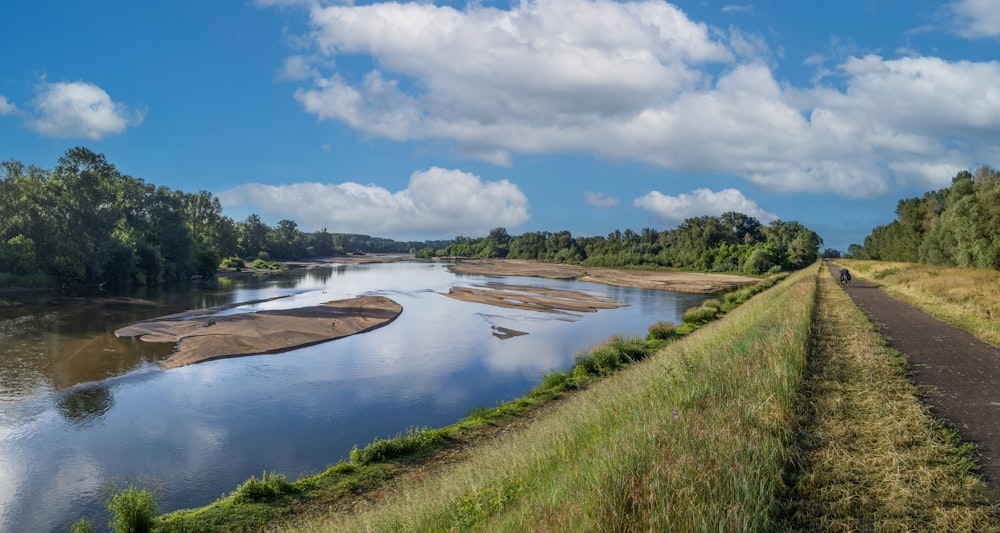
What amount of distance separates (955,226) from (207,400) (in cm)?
6589

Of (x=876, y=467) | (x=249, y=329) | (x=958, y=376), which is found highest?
(x=958, y=376)

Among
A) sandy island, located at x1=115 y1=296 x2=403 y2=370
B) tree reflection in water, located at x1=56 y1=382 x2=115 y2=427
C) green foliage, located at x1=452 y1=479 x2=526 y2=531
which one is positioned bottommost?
tree reflection in water, located at x1=56 y1=382 x2=115 y2=427

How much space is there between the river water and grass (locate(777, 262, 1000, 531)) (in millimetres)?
11516

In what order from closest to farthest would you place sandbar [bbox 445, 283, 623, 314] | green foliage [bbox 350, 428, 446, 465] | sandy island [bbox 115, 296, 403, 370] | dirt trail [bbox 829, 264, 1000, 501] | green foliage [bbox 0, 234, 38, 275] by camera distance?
dirt trail [bbox 829, 264, 1000, 501]
green foliage [bbox 350, 428, 446, 465]
sandy island [bbox 115, 296, 403, 370]
sandbar [bbox 445, 283, 623, 314]
green foliage [bbox 0, 234, 38, 275]

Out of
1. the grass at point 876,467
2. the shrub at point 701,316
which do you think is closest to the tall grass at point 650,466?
the grass at point 876,467

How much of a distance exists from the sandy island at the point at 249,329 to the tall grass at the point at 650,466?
67.4ft

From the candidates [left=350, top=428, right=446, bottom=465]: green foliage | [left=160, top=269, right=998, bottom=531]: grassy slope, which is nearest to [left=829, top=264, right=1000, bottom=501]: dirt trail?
[left=160, top=269, right=998, bottom=531]: grassy slope

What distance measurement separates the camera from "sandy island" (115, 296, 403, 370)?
1053 inches

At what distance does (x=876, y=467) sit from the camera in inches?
232

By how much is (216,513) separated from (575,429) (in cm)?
733

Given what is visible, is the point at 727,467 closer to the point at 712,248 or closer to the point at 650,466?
the point at 650,466

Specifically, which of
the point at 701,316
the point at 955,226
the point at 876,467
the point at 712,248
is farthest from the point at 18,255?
the point at 712,248

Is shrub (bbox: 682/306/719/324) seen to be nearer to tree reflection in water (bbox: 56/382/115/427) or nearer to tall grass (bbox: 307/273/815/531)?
tall grass (bbox: 307/273/815/531)

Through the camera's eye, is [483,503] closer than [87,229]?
Yes
